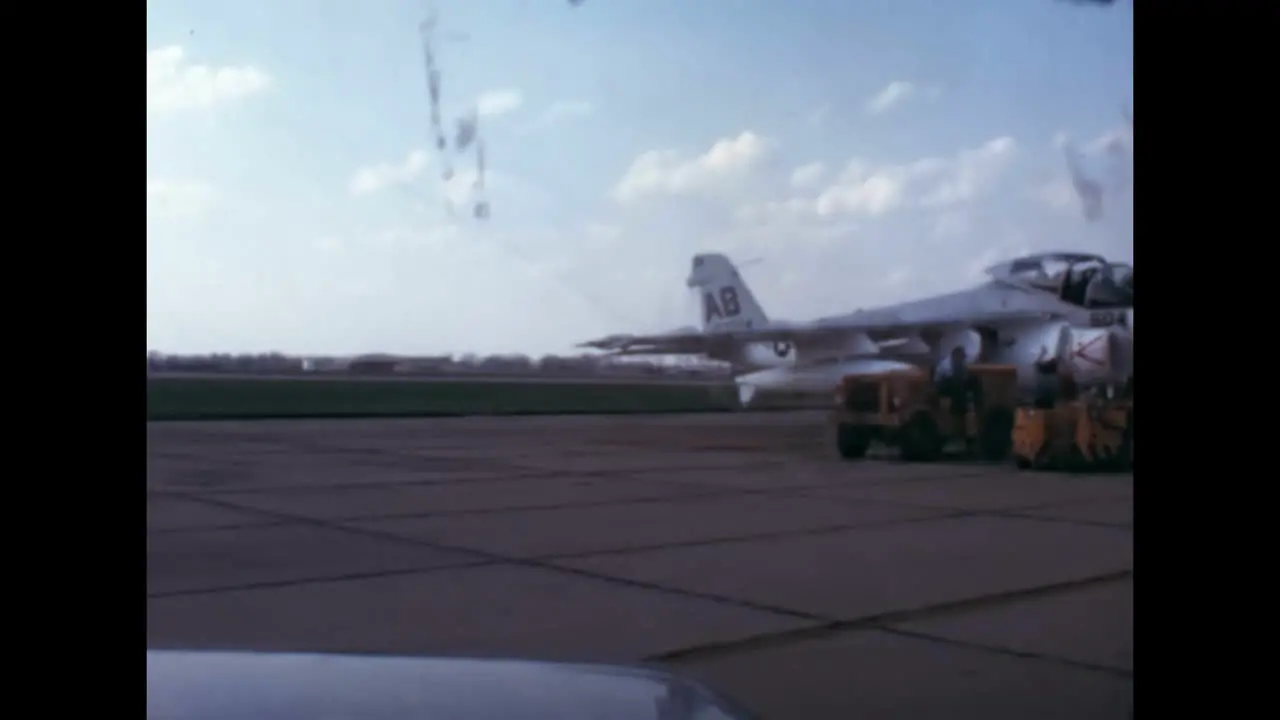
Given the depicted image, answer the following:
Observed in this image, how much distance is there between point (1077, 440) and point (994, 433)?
193cm

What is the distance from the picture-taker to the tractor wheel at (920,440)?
16.9 m

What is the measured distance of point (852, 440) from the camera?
17219 mm

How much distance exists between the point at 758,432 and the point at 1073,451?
32.4ft

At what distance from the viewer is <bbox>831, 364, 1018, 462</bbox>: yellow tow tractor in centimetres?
1691

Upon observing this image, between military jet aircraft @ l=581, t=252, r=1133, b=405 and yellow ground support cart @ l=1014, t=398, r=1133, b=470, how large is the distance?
0.60 metres

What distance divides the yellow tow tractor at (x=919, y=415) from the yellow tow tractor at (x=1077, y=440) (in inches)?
62.2

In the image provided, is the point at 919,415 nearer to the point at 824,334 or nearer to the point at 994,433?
the point at 994,433

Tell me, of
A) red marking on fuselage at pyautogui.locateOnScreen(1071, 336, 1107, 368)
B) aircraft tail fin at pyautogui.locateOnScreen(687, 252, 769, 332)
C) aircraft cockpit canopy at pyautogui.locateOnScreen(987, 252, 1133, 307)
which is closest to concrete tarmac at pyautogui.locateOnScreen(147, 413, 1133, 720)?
red marking on fuselage at pyautogui.locateOnScreen(1071, 336, 1107, 368)

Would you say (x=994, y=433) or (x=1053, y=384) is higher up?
(x=1053, y=384)

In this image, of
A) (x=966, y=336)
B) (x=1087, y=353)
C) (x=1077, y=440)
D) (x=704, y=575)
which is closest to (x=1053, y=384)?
(x=1087, y=353)

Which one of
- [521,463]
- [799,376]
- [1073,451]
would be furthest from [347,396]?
[1073,451]
